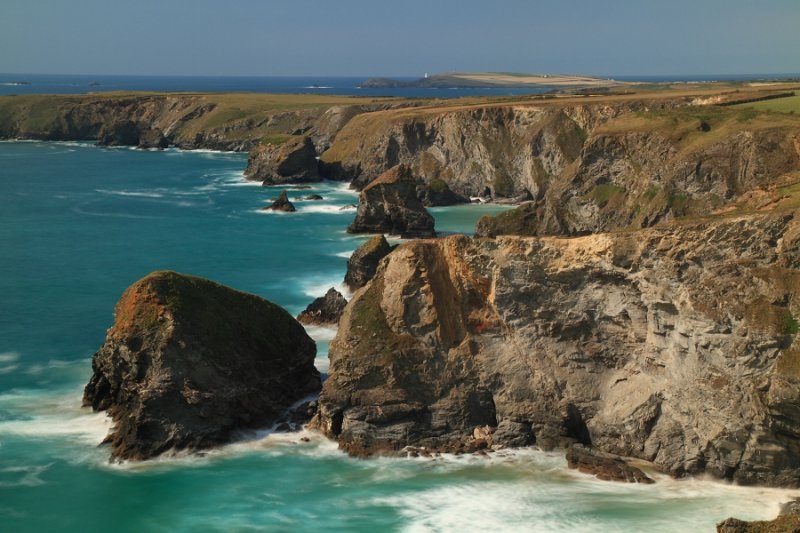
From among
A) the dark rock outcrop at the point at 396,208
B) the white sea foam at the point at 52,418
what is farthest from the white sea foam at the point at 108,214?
the white sea foam at the point at 52,418

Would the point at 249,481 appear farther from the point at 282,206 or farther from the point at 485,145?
the point at 485,145

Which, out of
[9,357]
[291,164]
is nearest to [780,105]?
[291,164]

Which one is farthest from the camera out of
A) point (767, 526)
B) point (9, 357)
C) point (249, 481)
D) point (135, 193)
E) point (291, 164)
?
point (291, 164)

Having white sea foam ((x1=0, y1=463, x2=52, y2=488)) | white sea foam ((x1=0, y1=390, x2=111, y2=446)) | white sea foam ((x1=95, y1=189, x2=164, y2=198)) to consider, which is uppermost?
white sea foam ((x1=95, y1=189, x2=164, y2=198))

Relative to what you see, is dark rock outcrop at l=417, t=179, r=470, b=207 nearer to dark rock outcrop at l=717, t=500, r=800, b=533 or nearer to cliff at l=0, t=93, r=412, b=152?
cliff at l=0, t=93, r=412, b=152

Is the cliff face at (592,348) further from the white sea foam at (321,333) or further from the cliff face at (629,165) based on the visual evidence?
the cliff face at (629,165)

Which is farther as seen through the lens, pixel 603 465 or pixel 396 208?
pixel 396 208

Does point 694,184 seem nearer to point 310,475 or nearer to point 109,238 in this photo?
point 310,475

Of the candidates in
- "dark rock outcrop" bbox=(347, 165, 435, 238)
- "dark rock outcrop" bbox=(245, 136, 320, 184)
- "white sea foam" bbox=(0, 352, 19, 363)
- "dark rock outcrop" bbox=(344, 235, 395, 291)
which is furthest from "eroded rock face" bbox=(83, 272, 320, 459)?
"dark rock outcrop" bbox=(245, 136, 320, 184)
